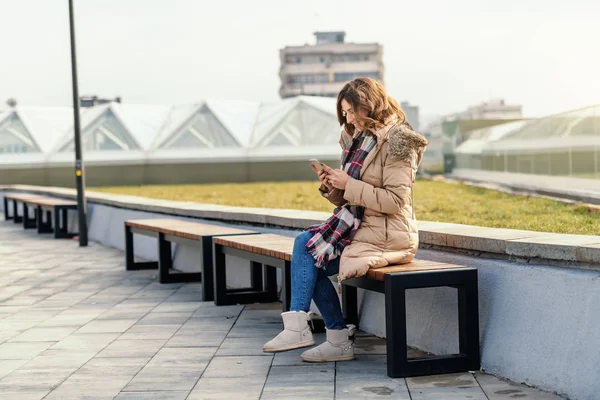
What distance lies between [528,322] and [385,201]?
1.07 m

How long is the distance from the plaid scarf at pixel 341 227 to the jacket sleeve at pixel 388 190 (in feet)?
0.35

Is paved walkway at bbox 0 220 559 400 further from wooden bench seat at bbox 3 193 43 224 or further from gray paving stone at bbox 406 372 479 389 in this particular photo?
wooden bench seat at bbox 3 193 43 224

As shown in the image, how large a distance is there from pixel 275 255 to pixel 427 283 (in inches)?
78.1

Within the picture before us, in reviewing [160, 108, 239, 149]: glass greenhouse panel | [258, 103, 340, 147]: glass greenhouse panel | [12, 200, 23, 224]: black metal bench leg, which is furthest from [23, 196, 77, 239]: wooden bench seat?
[258, 103, 340, 147]: glass greenhouse panel

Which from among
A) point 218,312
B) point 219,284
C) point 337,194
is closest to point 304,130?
point 219,284

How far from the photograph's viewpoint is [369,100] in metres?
5.95

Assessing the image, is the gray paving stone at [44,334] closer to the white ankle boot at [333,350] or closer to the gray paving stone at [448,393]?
→ the white ankle boot at [333,350]

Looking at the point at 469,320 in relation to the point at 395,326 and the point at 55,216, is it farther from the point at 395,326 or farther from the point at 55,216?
the point at 55,216

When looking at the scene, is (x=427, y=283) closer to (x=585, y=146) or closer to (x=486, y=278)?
(x=486, y=278)

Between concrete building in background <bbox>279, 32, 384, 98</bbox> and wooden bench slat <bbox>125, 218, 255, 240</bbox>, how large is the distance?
120359 mm

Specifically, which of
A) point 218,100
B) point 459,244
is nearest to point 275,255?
point 459,244

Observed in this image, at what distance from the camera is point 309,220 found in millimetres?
8633

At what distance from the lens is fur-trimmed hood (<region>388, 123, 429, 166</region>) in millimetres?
5715

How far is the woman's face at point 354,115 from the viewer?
19.6 ft
